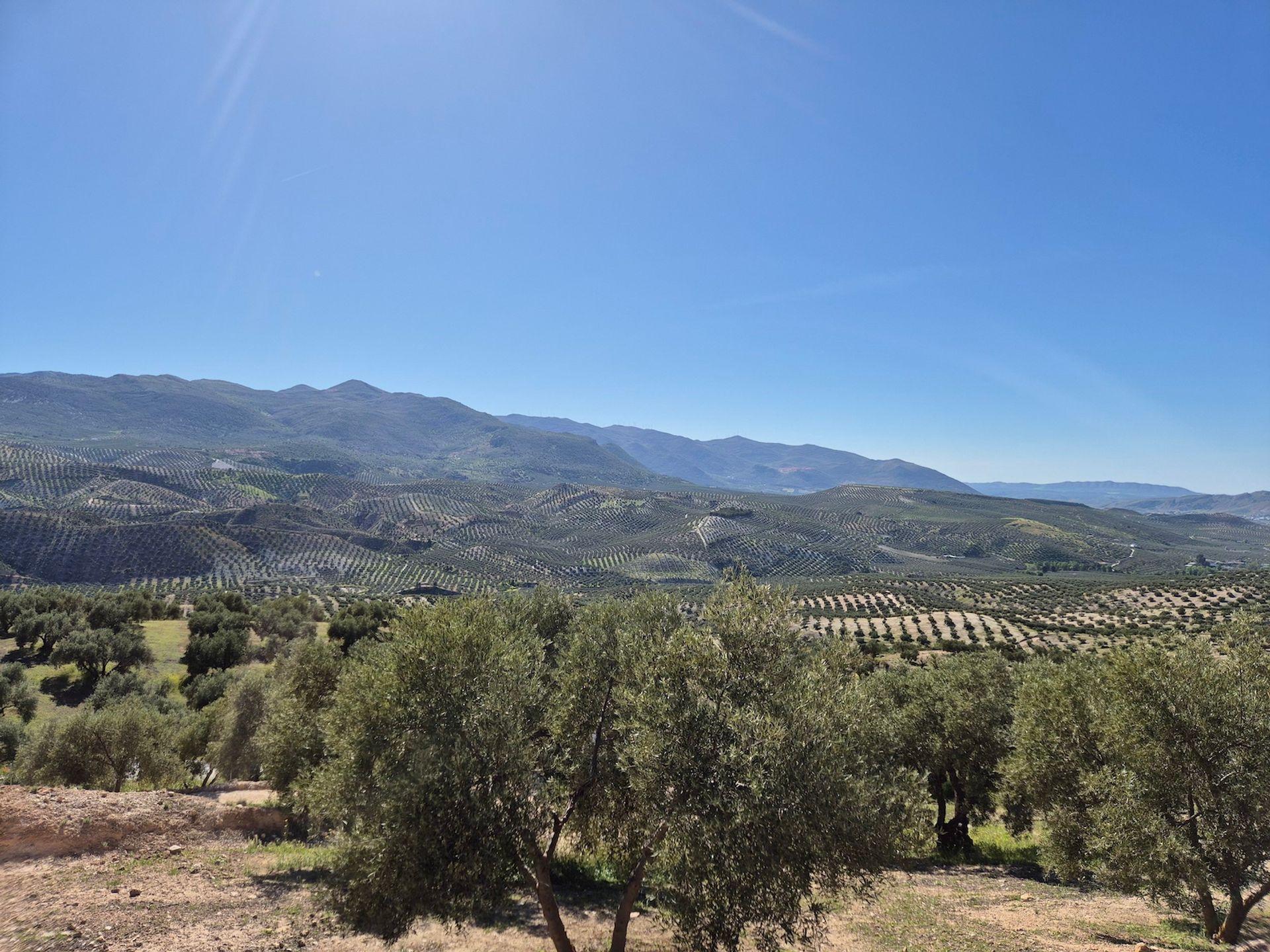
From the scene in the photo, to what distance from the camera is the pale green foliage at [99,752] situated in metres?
31.2

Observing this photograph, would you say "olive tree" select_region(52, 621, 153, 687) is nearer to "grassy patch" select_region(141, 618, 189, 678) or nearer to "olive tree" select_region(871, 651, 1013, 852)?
"grassy patch" select_region(141, 618, 189, 678)

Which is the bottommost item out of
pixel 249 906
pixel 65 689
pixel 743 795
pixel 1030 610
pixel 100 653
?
pixel 65 689

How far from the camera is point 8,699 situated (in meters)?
46.8

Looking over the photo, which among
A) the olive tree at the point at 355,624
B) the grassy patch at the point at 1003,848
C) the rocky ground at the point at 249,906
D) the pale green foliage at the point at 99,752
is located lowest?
the olive tree at the point at 355,624

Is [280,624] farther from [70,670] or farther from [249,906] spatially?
[249,906]

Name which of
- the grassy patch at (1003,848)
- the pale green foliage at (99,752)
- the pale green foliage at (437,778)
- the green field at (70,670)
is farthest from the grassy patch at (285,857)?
the green field at (70,670)

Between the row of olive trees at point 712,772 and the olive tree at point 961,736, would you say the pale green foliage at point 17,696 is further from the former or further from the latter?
the olive tree at point 961,736

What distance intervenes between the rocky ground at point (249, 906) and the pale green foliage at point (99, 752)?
46.4 ft

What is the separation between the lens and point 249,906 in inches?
667

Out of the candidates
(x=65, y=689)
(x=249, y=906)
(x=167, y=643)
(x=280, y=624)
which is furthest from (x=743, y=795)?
(x=167, y=643)

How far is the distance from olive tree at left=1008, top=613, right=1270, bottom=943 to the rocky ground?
184 cm

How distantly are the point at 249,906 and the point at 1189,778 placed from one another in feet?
89.9

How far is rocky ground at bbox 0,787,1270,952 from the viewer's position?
14797 millimetres

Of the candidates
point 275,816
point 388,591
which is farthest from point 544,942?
point 388,591
